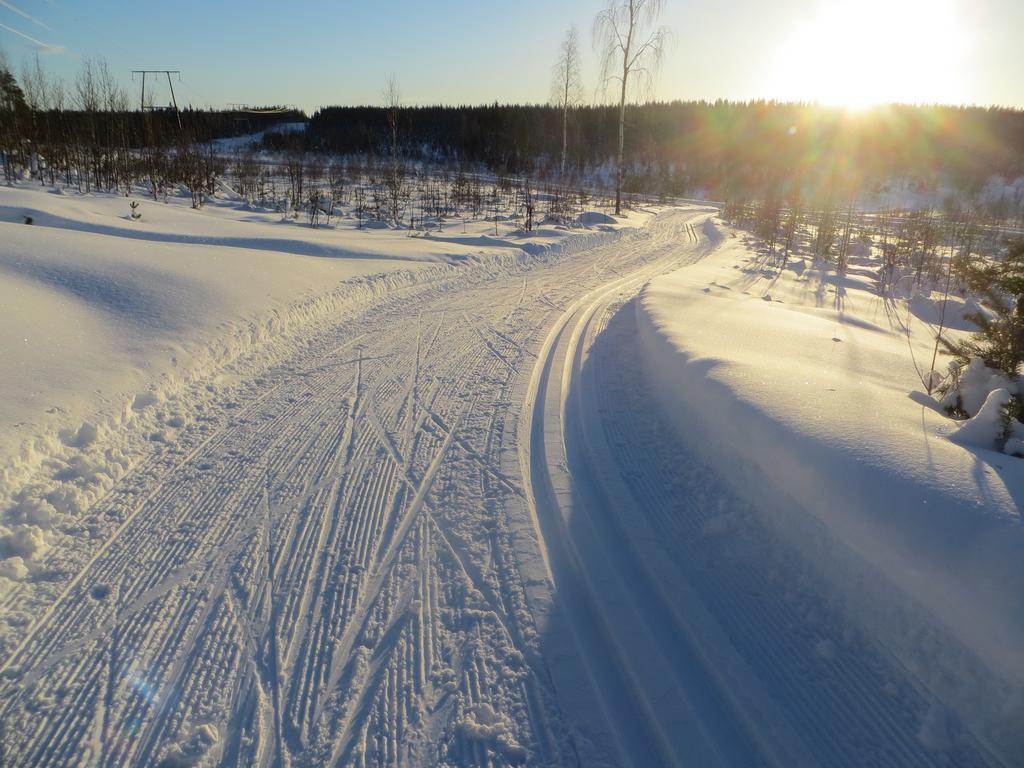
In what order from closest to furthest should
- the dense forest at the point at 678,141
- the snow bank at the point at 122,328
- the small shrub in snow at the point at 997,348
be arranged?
1. the snow bank at the point at 122,328
2. the small shrub in snow at the point at 997,348
3. the dense forest at the point at 678,141

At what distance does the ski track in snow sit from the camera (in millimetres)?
2129

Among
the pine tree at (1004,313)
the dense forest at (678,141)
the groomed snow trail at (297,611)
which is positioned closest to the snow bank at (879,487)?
the pine tree at (1004,313)

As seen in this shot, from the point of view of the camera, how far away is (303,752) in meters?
2.06

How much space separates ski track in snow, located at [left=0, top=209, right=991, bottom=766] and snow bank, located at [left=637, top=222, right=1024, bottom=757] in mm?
183

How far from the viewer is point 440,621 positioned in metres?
2.67

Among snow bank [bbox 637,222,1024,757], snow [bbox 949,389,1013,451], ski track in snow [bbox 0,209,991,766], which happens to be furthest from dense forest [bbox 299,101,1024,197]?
ski track in snow [bbox 0,209,991,766]

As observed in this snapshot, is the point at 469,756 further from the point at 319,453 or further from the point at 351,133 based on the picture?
the point at 351,133

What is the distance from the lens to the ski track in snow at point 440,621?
2129 mm

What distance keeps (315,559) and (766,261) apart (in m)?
14.2

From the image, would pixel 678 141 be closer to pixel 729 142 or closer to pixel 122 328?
pixel 729 142

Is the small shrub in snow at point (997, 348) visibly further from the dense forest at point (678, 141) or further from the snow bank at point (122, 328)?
the dense forest at point (678, 141)

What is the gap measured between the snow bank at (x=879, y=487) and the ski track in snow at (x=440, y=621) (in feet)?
0.60

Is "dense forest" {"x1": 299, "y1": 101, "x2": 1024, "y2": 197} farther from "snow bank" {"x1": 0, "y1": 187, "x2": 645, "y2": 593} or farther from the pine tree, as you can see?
the pine tree

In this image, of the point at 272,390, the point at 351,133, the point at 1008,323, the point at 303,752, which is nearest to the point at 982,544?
the point at 1008,323
